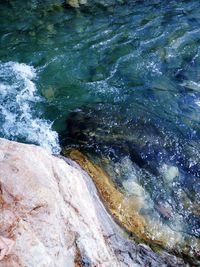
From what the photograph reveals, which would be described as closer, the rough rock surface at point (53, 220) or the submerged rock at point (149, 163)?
the rough rock surface at point (53, 220)

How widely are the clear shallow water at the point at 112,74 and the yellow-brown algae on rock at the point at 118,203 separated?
1.86 feet

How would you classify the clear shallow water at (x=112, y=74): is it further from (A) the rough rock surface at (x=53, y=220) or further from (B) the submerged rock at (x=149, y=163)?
(A) the rough rock surface at (x=53, y=220)

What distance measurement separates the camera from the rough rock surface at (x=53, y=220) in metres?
3.88

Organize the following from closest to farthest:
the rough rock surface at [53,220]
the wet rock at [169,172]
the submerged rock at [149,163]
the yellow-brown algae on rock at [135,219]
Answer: the rough rock surface at [53,220] < the yellow-brown algae on rock at [135,219] < the submerged rock at [149,163] < the wet rock at [169,172]

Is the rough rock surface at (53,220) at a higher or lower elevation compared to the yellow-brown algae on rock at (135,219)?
higher

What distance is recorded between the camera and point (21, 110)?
25.5ft

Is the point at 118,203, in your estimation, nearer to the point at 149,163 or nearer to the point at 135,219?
the point at 135,219

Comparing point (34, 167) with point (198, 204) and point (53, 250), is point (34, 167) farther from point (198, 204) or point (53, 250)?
point (198, 204)

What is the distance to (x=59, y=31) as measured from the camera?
34.9 feet

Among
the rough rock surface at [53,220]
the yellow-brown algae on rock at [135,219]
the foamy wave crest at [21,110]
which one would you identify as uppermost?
the rough rock surface at [53,220]

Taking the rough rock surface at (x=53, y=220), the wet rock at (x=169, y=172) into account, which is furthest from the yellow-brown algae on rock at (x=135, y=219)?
the wet rock at (x=169, y=172)

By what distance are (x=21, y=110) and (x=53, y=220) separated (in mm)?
4053

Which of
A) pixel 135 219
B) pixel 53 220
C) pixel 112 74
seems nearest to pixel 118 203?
pixel 135 219

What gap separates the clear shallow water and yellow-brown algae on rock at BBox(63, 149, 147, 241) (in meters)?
0.57
